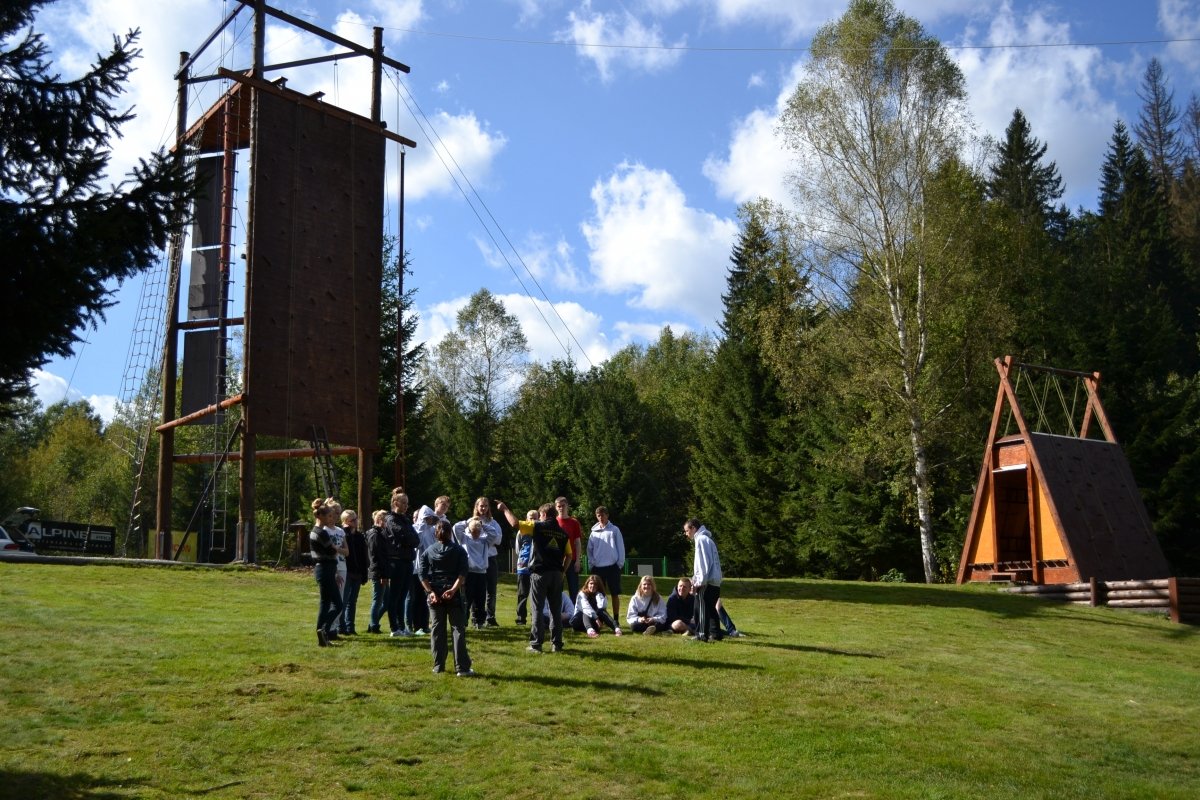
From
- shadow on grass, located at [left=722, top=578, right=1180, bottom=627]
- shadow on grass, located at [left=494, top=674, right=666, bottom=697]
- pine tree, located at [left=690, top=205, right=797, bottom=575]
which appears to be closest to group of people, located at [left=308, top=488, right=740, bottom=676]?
shadow on grass, located at [left=494, top=674, right=666, bottom=697]

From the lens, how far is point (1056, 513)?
27.2m

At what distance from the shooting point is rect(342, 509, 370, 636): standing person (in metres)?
15.4

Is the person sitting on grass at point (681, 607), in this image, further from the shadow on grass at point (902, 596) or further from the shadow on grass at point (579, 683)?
the shadow on grass at point (579, 683)

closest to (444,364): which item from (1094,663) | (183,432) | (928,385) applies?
(183,432)

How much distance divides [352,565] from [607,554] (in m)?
3.88

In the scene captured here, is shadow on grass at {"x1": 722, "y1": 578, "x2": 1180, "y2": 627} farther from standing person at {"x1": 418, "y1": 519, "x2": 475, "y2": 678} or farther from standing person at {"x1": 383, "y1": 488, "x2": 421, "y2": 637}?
standing person at {"x1": 418, "y1": 519, "x2": 475, "y2": 678}

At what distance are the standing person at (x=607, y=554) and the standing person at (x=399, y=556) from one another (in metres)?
2.93

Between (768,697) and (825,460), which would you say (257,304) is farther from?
(825,460)

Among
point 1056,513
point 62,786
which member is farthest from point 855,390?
point 62,786

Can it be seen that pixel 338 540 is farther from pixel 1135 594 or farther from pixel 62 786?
pixel 1135 594

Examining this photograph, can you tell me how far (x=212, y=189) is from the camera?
29078 mm

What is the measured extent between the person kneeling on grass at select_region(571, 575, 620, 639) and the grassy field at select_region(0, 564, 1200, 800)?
0.53 m

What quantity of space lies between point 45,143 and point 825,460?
33853 mm

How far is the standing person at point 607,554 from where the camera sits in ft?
56.6
